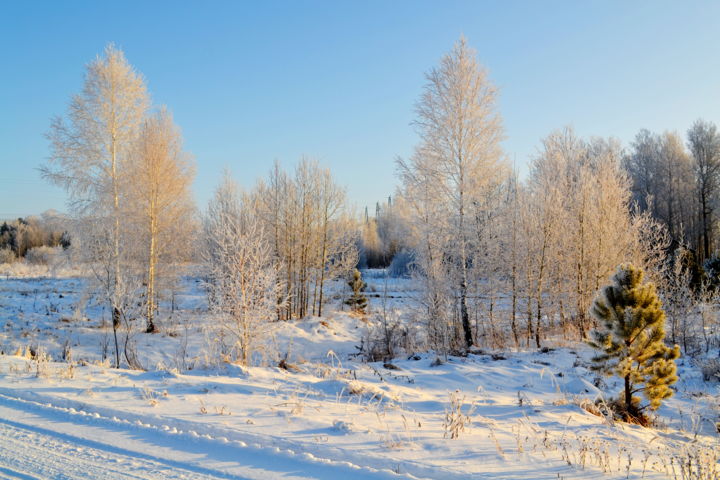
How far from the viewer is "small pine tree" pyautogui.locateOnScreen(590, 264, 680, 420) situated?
679 centimetres

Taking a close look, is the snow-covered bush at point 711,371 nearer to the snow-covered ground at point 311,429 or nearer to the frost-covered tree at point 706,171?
the snow-covered ground at point 311,429

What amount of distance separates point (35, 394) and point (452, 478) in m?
4.71

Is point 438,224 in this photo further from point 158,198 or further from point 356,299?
point 356,299

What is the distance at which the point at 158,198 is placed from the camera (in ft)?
53.0

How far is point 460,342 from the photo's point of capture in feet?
45.6

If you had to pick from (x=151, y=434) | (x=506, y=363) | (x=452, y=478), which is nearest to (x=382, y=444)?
(x=452, y=478)

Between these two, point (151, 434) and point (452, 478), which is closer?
point (452, 478)

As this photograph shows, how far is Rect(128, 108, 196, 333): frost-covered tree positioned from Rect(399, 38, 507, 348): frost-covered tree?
33.4ft

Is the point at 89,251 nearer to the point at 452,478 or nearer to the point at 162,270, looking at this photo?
the point at 162,270

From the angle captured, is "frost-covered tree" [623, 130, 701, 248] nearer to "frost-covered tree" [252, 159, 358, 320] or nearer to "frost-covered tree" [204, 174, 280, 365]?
"frost-covered tree" [252, 159, 358, 320]

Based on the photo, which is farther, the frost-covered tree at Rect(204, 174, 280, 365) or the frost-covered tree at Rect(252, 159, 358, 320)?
the frost-covered tree at Rect(252, 159, 358, 320)

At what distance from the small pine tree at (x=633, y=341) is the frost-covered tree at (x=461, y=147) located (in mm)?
5887

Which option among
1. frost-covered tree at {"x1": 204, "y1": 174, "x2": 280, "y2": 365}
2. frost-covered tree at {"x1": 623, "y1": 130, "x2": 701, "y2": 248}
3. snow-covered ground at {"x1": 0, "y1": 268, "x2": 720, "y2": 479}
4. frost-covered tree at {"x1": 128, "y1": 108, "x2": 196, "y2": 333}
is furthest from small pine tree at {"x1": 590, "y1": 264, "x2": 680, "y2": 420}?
frost-covered tree at {"x1": 623, "y1": 130, "x2": 701, "y2": 248}

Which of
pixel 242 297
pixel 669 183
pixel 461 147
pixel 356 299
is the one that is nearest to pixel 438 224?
pixel 461 147
